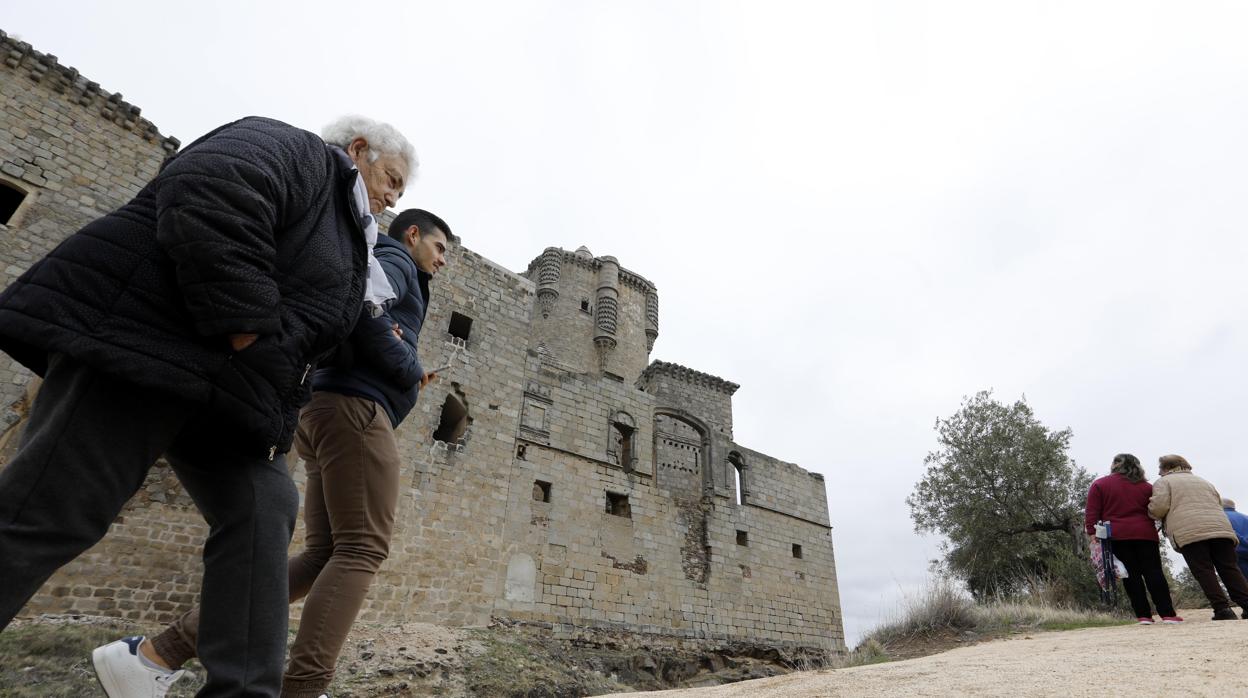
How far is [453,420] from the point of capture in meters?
11.2

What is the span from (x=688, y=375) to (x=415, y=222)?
17.6 m

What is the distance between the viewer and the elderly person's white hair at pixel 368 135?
2.64 metres

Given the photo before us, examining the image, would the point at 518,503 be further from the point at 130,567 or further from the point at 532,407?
the point at 130,567

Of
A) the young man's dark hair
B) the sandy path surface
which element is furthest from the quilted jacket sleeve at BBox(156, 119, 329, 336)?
the sandy path surface

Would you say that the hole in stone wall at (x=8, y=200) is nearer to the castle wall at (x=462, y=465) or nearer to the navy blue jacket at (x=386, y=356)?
the castle wall at (x=462, y=465)

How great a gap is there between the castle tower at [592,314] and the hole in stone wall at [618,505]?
9.32 m

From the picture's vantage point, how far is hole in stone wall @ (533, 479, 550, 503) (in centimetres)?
1219

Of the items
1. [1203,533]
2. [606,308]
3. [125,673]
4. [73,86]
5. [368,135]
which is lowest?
[125,673]

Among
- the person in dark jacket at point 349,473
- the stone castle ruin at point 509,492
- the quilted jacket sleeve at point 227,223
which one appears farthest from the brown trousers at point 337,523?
the stone castle ruin at point 509,492

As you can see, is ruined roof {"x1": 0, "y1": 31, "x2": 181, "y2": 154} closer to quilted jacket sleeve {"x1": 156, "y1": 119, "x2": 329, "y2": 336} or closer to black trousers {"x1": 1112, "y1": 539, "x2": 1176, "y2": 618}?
quilted jacket sleeve {"x1": 156, "y1": 119, "x2": 329, "y2": 336}

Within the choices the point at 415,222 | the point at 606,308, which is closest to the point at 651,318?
the point at 606,308

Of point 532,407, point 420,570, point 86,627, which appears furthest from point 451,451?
point 86,627

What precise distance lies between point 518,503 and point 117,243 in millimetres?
10528

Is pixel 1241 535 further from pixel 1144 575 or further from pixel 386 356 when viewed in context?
pixel 386 356
